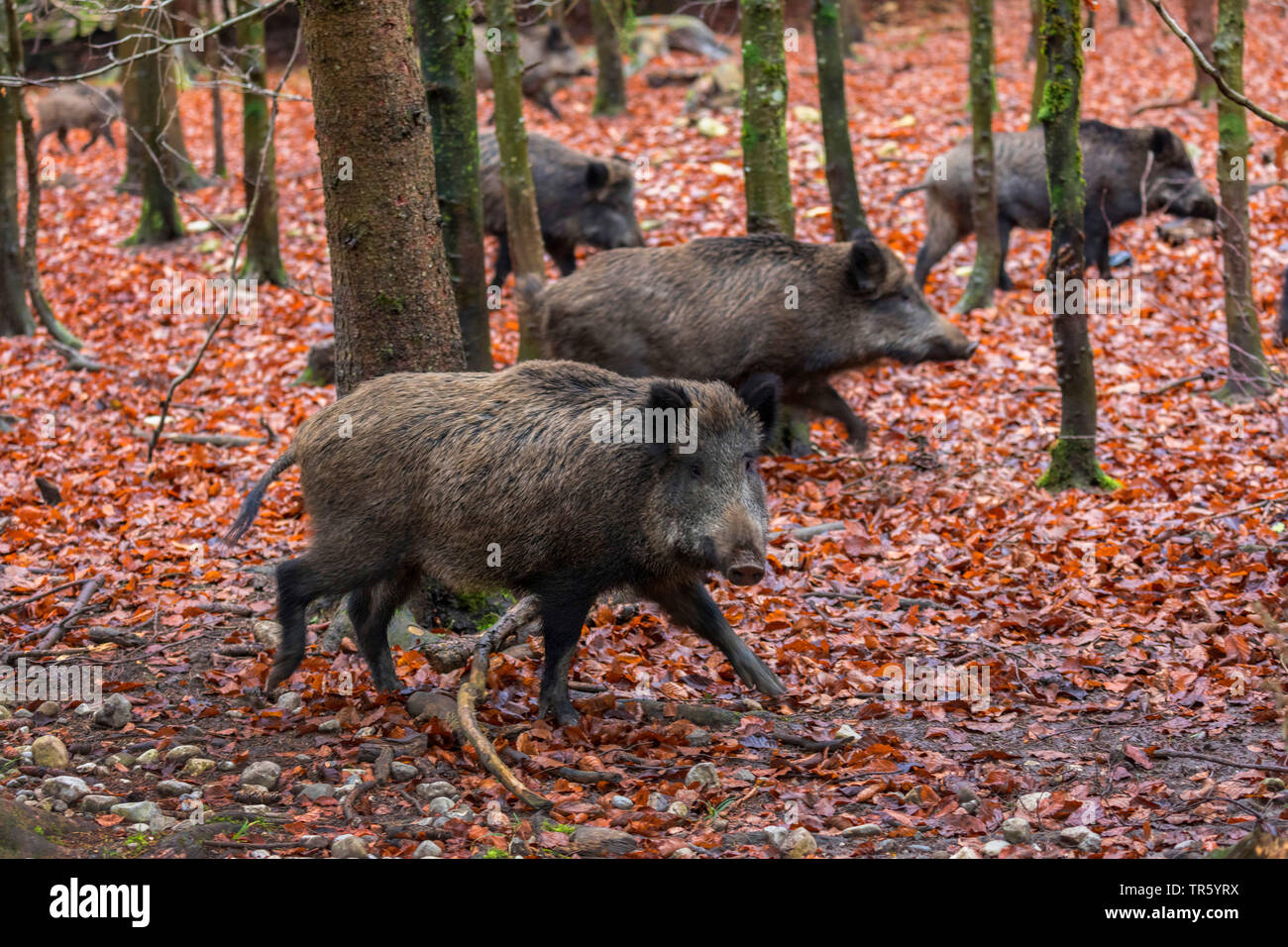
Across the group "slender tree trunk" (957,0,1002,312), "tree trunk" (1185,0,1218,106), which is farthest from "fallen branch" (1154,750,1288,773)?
"tree trunk" (1185,0,1218,106)

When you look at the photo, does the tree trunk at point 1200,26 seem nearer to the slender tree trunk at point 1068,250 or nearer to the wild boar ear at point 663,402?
the slender tree trunk at point 1068,250

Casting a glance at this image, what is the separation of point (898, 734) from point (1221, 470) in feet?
14.4

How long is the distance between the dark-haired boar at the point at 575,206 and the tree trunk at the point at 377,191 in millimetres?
7873

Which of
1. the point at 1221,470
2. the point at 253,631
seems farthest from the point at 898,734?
the point at 1221,470

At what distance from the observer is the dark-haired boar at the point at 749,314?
9344 millimetres

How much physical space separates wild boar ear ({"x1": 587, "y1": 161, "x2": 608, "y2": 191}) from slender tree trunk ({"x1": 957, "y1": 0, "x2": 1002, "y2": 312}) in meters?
4.01

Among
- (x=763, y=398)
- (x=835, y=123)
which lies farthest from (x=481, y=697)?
(x=835, y=123)

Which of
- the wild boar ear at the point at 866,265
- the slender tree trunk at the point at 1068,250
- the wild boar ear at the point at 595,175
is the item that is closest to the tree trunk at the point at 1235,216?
the slender tree trunk at the point at 1068,250

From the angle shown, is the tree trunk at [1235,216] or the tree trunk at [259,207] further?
the tree trunk at [259,207]

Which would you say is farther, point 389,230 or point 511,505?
point 389,230

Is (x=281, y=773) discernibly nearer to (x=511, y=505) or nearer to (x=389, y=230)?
(x=511, y=505)

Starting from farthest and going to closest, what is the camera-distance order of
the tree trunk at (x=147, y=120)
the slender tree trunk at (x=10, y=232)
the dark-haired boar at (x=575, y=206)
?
the tree trunk at (x=147, y=120), the dark-haired boar at (x=575, y=206), the slender tree trunk at (x=10, y=232)

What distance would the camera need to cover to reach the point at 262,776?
15.3ft

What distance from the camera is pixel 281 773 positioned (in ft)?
15.6
